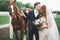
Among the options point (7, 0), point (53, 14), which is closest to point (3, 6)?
point (7, 0)

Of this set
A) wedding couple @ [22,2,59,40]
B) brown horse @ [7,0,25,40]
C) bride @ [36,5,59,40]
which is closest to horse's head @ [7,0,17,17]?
brown horse @ [7,0,25,40]

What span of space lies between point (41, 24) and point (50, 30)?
109mm

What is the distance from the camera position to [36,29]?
2041mm

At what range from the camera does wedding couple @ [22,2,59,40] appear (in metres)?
2.03

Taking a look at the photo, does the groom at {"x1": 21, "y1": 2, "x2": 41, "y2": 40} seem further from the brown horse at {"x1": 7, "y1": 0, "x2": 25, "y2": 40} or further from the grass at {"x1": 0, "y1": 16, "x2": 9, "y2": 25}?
the grass at {"x1": 0, "y1": 16, "x2": 9, "y2": 25}

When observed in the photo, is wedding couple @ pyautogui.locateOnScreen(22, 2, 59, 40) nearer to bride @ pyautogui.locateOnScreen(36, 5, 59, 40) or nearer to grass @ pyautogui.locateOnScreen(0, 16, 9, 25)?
bride @ pyautogui.locateOnScreen(36, 5, 59, 40)

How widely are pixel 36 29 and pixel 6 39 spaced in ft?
1.05

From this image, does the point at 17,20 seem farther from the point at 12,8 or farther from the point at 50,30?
the point at 50,30

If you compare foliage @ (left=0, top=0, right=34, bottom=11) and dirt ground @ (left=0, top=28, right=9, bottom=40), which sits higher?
foliage @ (left=0, top=0, right=34, bottom=11)

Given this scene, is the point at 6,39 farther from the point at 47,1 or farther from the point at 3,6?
the point at 47,1

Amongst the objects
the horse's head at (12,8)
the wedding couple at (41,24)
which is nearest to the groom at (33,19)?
the wedding couple at (41,24)

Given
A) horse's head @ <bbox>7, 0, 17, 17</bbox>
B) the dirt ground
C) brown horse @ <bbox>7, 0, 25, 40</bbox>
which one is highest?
Result: horse's head @ <bbox>7, 0, 17, 17</bbox>

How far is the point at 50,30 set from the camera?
2.04m

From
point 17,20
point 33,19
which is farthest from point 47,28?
point 17,20
